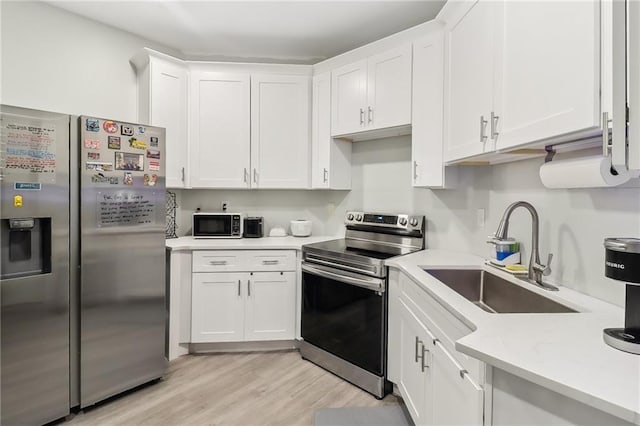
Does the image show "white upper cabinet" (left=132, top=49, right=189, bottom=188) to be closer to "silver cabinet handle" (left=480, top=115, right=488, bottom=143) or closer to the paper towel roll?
"silver cabinet handle" (left=480, top=115, right=488, bottom=143)

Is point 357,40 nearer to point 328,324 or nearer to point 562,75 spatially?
point 562,75

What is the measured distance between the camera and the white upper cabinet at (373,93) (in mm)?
Answer: 2469

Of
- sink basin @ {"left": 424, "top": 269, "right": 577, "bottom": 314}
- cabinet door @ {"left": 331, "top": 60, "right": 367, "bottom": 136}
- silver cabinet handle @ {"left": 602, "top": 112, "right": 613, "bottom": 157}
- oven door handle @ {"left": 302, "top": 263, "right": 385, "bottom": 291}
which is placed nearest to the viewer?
silver cabinet handle @ {"left": 602, "top": 112, "right": 613, "bottom": 157}

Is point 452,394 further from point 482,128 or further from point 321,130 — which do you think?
point 321,130

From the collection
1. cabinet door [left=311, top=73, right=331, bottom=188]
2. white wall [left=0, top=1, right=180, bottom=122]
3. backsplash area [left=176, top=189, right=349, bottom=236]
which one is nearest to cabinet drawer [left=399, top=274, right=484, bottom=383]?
cabinet door [left=311, top=73, right=331, bottom=188]

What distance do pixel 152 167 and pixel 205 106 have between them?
939mm

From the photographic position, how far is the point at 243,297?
2.79 meters

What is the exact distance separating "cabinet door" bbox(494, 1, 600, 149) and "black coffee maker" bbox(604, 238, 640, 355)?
1.26ft

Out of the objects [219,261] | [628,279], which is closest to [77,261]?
[219,261]

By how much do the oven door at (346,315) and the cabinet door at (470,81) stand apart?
3.31ft

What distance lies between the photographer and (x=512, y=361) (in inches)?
32.9

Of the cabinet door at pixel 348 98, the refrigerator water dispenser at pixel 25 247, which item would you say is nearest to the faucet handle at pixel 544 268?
the cabinet door at pixel 348 98

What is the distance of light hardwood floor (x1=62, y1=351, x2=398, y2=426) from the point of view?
203 cm

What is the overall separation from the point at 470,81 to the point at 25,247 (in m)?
2.57
